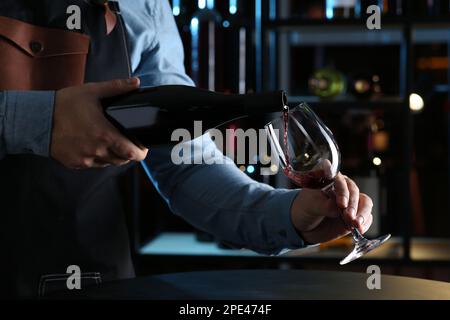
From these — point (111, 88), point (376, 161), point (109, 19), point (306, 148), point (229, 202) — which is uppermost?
point (109, 19)

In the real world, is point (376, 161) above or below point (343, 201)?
below

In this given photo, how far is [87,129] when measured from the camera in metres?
0.93

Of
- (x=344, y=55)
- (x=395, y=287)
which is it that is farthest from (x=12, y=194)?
(x=344, y=55)

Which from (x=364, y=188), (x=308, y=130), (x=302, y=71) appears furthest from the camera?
(x=302, y=71)

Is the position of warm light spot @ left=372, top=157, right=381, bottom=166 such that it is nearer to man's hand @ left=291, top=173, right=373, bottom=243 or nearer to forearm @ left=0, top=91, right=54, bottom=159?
man's hand @ left=291, top=173, right=373, bottom=243

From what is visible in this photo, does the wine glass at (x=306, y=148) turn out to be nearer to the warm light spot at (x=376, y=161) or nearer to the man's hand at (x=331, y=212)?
the man's hand at (x=331, y=212)

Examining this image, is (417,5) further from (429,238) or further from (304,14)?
(429,238)

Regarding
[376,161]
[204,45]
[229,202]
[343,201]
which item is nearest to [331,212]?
[343,201]

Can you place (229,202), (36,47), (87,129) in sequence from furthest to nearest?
(229,202) → (36,47) → (87,129)

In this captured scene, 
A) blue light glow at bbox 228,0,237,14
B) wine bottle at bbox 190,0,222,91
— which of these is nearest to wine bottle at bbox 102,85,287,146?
wine bottle at bbox 190,0,222,91

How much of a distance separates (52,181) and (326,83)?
1.50m

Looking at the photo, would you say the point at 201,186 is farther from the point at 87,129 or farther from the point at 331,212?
the point at 87,129

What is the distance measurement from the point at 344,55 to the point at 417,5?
0.45 meters

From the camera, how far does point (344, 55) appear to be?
2996 mm
